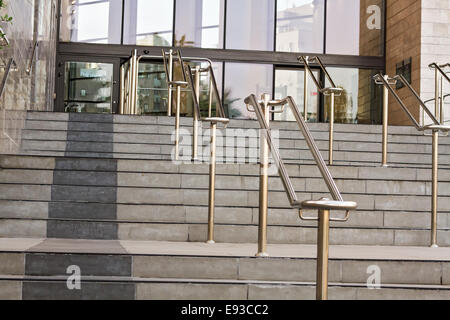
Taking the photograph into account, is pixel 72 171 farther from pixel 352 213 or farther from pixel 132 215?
pixel 352 213

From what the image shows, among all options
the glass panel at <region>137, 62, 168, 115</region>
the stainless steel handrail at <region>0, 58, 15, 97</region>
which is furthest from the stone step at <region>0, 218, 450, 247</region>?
the glass panel at <region>137, 62, 168, 115</region>

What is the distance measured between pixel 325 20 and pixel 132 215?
10.4 meters

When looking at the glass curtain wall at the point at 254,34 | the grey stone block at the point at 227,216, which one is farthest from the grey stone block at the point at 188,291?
the glass curtain wall at the point at 254,34

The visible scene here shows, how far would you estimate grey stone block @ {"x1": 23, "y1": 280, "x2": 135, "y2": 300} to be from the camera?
3639 mm

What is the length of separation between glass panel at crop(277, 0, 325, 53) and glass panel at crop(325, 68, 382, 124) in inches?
28.6

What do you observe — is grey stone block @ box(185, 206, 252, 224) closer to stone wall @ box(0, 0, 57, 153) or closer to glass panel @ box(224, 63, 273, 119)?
stone wall @ box(0, 0, 57, 153)

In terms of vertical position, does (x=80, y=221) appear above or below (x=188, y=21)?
below

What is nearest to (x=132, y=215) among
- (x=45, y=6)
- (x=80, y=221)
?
(x=80, y=221)

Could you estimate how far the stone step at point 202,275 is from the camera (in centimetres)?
369

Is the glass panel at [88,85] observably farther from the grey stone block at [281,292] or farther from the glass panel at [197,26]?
the grey stone block at [281,292]

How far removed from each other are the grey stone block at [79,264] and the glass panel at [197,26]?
1104cm

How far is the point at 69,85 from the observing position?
47.2ft

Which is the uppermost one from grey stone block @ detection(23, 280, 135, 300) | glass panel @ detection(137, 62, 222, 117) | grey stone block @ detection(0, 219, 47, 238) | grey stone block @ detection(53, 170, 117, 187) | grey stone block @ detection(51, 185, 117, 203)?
glass panel @ detection(137, 62, 222, 117)
